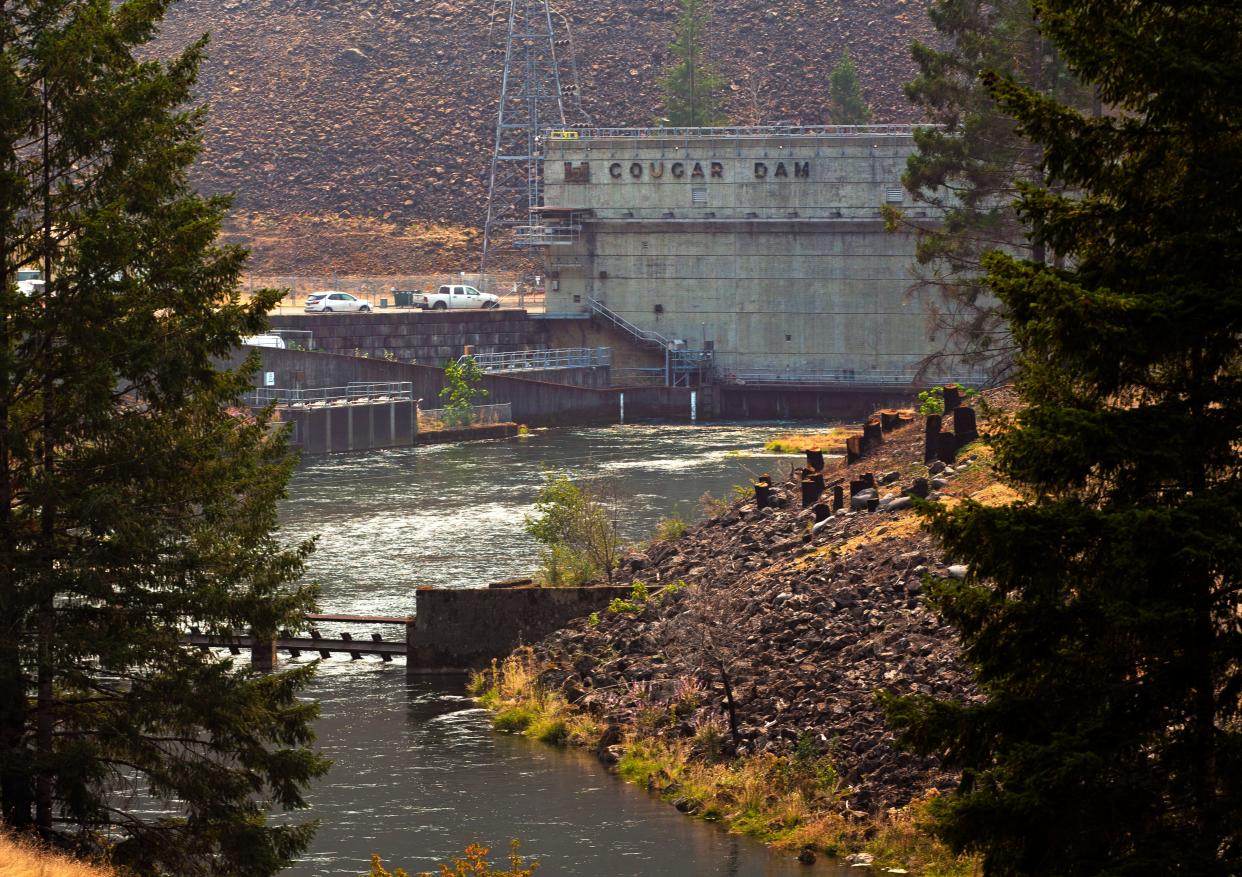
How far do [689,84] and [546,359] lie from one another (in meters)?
29.7

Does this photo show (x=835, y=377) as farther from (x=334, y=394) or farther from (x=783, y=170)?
(x=334, y=394)

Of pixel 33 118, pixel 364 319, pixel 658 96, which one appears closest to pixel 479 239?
pixel 658 96

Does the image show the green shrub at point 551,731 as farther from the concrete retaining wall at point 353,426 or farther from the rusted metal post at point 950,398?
the concrete retaining wall at point 353,426

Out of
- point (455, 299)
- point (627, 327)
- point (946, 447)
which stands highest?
point (455, 299)

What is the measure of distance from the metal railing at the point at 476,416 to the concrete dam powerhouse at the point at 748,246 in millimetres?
12049

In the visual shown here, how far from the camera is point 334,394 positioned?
2894 inches

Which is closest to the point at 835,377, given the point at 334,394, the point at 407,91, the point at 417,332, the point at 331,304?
the point at 417,332

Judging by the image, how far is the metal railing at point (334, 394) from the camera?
7025 centimetres

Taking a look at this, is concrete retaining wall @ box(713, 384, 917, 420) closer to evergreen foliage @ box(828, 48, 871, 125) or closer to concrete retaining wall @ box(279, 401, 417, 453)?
concrete retaining wall @ box(279, 401, 417, 453)

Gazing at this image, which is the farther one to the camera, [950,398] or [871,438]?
[871,438]

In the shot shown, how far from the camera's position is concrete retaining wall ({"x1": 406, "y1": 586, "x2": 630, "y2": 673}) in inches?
1308

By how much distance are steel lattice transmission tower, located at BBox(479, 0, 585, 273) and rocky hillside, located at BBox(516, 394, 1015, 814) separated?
53491mm

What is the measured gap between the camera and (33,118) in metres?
17.8

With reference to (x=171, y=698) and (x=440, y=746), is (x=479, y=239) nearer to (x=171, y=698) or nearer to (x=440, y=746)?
(x=440, y=746)
